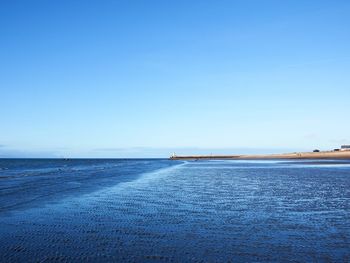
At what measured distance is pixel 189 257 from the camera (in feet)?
26.4

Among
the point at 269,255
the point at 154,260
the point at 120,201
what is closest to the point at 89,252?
the point at 154,260

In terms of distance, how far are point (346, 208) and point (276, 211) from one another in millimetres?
2944

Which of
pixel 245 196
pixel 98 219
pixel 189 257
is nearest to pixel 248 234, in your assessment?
pixel 189 257

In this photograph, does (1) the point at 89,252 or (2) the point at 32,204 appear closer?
(1) the point at 89,252

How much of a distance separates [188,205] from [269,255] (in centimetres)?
807

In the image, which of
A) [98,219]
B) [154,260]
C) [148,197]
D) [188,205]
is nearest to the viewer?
[154,260]

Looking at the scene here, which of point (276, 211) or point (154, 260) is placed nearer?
point (154, 260)

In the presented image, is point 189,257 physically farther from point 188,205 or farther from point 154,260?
A: point 188,205

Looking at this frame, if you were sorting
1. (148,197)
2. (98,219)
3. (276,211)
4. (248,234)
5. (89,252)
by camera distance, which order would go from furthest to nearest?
(148,197), (276,211), (98,219), (248,234), (89,252)

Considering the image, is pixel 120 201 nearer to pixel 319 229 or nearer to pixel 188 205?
pixel 188 205

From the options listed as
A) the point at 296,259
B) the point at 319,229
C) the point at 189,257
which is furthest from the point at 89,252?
the point at 319,229

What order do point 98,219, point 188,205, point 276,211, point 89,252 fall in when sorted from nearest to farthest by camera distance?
point 89,252
point 98,219
point 276,211
point 188,205

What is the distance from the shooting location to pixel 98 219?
42.4 ft

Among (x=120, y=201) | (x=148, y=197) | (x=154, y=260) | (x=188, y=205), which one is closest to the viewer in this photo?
(x=154, y=260)
